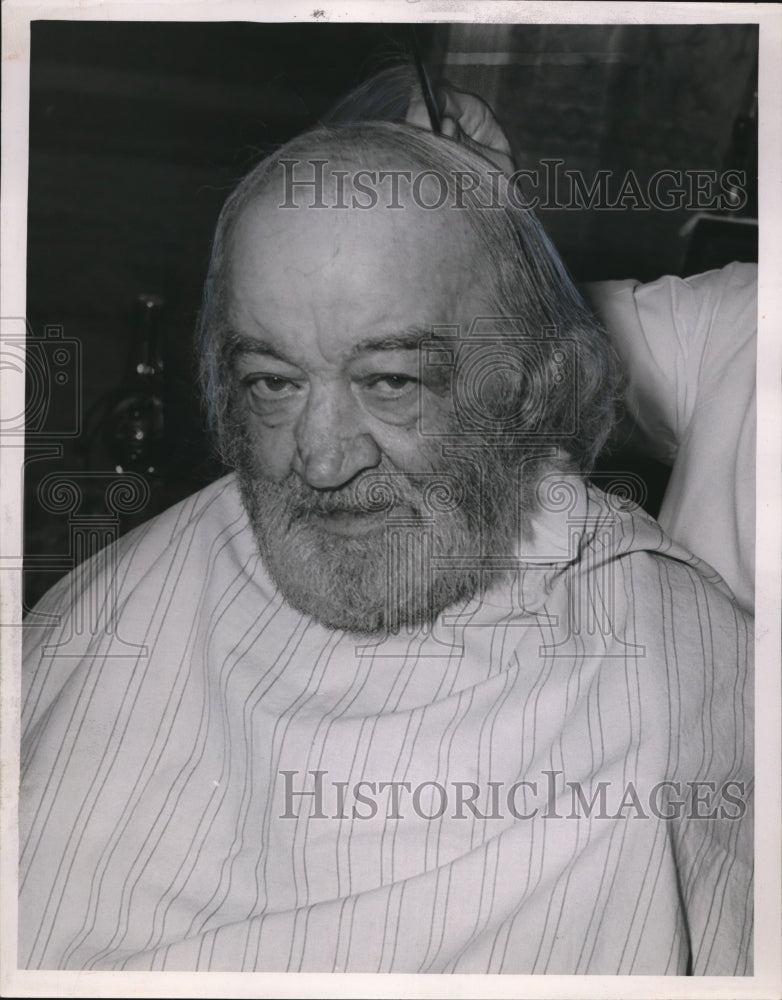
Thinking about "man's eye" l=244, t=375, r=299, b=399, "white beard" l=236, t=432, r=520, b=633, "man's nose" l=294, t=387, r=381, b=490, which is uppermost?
"man's eye" l=244, t=375, r=299, b=399

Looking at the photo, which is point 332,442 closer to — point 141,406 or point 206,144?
point 141,406

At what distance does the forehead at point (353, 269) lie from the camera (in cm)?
128

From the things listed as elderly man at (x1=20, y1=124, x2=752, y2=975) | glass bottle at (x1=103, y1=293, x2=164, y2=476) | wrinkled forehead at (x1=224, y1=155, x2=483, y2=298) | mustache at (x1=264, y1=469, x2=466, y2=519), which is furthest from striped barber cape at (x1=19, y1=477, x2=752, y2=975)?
wrinkled forehead at (x1=224, y1=155, x2=483, y2=298)

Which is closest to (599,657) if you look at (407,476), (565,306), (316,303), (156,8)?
(407,476)

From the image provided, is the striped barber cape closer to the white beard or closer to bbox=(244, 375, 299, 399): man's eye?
the white beard

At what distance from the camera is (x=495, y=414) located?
1.34 metres

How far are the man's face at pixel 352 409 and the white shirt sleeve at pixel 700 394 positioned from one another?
0.22m

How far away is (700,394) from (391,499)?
0.45 meters

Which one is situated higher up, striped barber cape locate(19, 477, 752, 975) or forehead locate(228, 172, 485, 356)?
forehead locate(228, 172, 485, 356)

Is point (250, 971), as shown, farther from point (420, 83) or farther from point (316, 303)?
point (420, 83)

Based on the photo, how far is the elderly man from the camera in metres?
1.31

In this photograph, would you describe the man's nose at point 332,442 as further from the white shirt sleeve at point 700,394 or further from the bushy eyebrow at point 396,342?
the white shirt sleeve at point 700,394

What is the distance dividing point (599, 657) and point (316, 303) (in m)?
0.60

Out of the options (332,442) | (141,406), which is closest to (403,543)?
(332,442)
